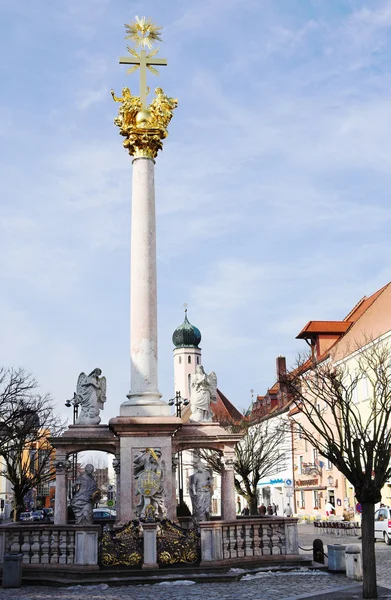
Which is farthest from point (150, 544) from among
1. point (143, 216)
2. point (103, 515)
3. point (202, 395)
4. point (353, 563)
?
point (103, 515)

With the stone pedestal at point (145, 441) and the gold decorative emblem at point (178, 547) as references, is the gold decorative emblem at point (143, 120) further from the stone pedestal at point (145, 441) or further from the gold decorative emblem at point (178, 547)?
the gold decorative emblem at point (178, 547)

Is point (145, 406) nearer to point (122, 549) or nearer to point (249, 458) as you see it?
point (122, 549)

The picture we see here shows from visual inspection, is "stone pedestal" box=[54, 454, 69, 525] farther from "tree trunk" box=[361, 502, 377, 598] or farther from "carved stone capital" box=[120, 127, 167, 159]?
"tree trunk" box=[361, 502, 377, 598]

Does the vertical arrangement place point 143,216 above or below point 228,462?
above

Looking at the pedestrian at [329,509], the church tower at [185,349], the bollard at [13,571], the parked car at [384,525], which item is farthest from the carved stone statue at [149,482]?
the church tower at [185,349]

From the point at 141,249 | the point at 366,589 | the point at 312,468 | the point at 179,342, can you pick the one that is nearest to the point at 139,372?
the point at 141,249

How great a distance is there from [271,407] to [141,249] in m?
47.3

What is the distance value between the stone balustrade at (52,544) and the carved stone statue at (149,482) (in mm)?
2744

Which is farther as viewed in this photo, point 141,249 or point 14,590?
point 141,249

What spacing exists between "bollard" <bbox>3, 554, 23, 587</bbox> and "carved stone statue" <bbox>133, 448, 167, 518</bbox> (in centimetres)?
440

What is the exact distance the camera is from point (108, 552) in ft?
60.9

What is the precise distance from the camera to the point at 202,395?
77.3ft

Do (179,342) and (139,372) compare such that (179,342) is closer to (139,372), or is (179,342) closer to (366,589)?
(139,372)

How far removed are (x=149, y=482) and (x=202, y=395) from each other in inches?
142
